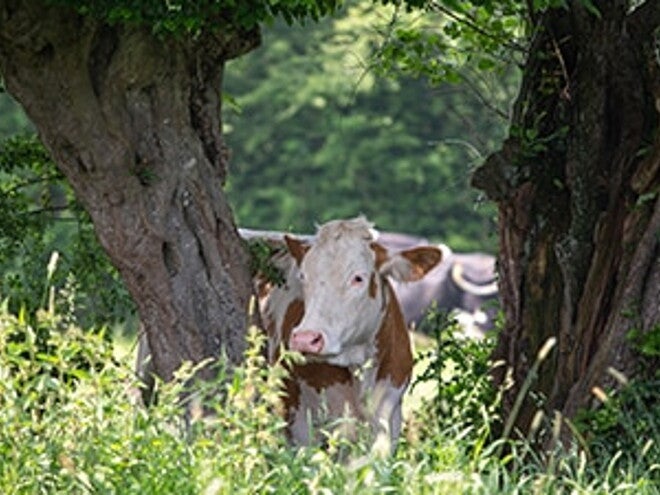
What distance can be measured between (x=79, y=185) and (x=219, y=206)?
0.75m

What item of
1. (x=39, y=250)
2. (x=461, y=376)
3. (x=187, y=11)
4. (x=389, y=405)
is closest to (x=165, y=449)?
(x=187, y=11)

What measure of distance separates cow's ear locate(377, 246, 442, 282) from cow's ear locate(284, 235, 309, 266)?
405 millimetres

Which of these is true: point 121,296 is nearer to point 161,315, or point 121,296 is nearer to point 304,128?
point 161,315

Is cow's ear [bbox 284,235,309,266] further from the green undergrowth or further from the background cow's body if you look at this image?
the background cow's body

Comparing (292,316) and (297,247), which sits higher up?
(297,247)

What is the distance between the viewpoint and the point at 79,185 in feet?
34.7

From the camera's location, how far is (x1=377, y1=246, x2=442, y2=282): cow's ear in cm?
1184

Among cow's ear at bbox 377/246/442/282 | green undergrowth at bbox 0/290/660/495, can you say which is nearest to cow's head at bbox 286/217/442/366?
cow's ear at bbox 377/246/442/282

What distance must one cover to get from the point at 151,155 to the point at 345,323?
1.41 m

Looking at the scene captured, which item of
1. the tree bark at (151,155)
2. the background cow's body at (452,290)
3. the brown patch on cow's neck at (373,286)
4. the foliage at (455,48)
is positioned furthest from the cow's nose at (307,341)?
the background cow's body at (452,290)

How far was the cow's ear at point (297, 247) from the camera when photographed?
11.7 meters

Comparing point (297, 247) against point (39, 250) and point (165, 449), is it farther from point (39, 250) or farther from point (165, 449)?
point (165, 449)

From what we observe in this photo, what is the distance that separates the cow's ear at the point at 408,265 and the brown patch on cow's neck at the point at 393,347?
126mm

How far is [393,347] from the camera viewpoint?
1198 cm
